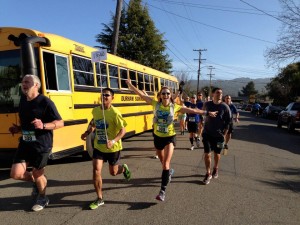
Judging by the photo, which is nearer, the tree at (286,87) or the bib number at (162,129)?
the bib number at (162,129)

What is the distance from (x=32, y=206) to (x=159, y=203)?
188cm

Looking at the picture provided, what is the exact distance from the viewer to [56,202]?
16.5ft

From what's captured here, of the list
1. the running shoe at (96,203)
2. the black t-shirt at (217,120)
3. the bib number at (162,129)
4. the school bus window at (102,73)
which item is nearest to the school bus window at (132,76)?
the school bus window at (102,73)

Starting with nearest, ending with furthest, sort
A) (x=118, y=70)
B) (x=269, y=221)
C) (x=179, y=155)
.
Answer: (x=269, y=221) < (x=179, y=155) < (x=118, y=70)

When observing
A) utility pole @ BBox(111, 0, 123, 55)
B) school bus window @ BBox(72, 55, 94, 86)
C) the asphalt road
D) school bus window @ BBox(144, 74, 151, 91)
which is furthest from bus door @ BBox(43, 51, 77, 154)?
utility pole @ BBox(111, 0, 123, 55)

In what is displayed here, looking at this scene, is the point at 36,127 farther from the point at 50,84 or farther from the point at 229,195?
the point at 229,195

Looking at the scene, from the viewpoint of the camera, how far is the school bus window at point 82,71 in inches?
293

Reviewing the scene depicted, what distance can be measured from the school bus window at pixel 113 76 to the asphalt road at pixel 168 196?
2.40 meters

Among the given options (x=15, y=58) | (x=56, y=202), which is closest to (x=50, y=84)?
(x=15, y=58)

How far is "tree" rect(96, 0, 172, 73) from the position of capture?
32875 mm

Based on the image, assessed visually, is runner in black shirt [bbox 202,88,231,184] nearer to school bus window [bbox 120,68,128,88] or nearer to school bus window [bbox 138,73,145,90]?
school bus window [bbox 120,68,128,88]

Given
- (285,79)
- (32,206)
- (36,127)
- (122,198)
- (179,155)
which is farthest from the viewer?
(285,79)

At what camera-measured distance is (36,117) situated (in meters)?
4.37

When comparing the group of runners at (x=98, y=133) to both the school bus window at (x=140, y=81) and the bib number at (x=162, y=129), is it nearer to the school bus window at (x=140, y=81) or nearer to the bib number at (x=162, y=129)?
the bib number at (x=162, y=129)
